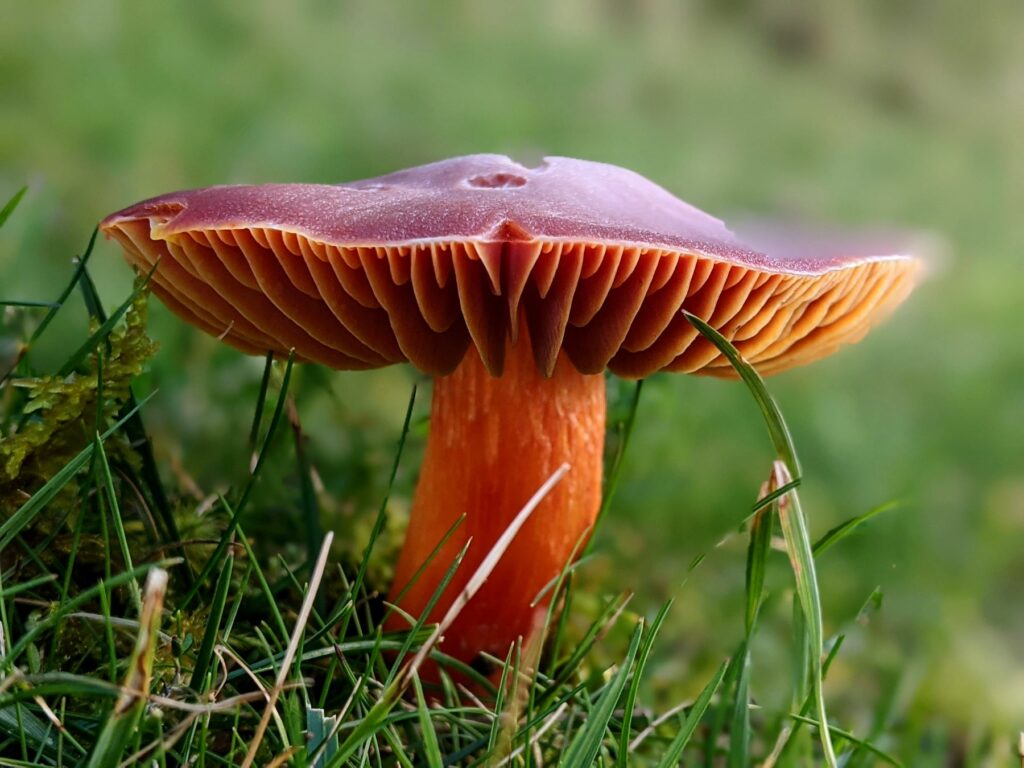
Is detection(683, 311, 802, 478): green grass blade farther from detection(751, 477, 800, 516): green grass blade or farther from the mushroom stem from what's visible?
the mushroom stem

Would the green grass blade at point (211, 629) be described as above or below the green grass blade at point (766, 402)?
below

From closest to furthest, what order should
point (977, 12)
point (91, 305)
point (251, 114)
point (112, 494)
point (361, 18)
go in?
point (112, 494) < point (91, 305) < point (251, 114) < point (361, 18) < point (977, 12)

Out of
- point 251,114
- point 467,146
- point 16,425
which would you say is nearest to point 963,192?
point 467,146

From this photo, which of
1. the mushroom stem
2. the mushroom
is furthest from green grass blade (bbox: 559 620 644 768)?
the mushroom stem

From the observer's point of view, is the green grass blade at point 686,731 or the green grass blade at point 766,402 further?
the green grass blade at point 766,402

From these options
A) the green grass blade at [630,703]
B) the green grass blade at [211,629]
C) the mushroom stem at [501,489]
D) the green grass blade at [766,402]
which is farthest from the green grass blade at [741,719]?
the green grass blade at [211,629]

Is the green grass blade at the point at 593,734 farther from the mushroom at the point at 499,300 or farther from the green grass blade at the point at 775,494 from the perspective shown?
the mushroom at the point at 499,300

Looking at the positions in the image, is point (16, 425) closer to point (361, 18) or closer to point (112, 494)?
point (112, 494)
